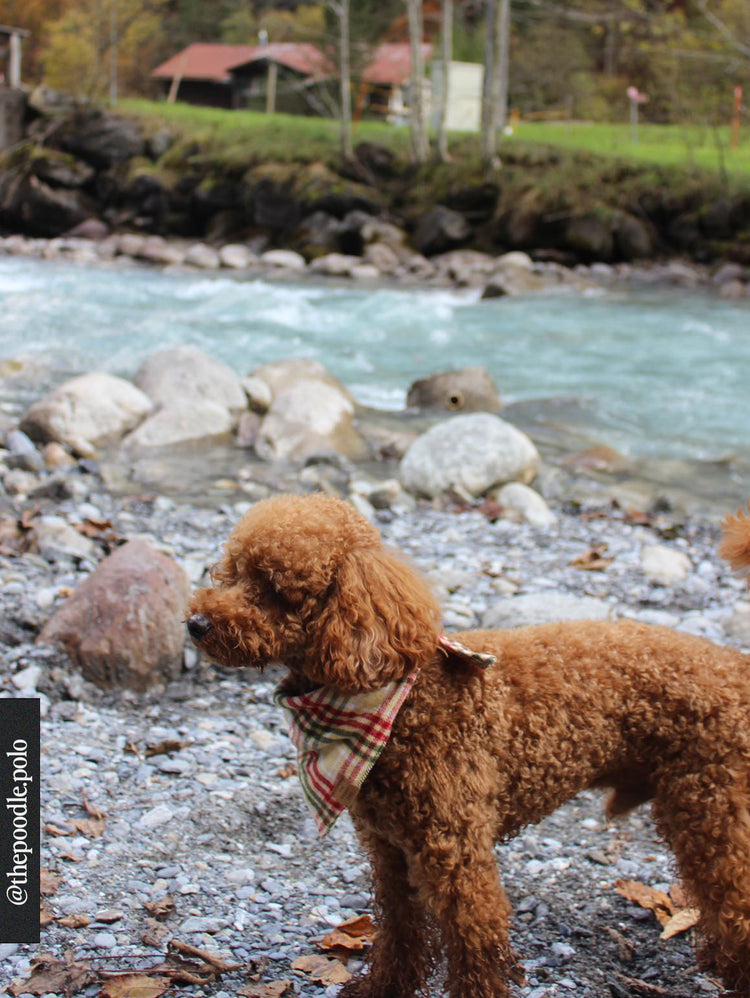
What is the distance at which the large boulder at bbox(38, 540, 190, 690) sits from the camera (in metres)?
4.66

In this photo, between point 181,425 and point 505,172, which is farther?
point 505,172

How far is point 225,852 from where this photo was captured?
370 centimetres

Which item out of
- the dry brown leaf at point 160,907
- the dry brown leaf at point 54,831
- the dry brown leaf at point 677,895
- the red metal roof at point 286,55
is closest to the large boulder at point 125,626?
the dry brown leaf at point 54,831

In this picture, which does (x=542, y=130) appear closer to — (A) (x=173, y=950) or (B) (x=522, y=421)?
(B) (x=522, y=421)

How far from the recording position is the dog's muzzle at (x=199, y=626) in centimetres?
267

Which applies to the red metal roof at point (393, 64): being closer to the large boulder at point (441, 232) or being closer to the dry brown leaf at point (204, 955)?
the large boulder at point (441, 232)

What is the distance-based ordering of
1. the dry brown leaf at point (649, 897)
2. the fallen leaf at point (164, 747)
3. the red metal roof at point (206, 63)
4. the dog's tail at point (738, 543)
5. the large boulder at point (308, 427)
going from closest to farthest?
the dog's tail at point (738, 543) → the dry brown leaf at point (649, 897) → the fallen leaf at point (164, 747) → the large boulder at point (308, 427) → the red metal roof at point (206, 63)

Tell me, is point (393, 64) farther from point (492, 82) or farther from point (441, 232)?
point (441, 232)

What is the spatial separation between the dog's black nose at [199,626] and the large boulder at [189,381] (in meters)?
7.89

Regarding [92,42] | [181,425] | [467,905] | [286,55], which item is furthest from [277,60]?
[467,905]

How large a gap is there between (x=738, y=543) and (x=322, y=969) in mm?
1866

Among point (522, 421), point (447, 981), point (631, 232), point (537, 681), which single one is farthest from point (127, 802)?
point (631, 232)

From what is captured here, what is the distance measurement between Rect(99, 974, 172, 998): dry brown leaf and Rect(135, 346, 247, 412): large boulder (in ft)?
25.8

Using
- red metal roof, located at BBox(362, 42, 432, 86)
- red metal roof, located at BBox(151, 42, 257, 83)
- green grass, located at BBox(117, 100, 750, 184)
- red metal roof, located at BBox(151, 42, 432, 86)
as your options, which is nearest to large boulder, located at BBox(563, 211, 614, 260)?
green grass, located at BBox(117, 100, 750, 184)
